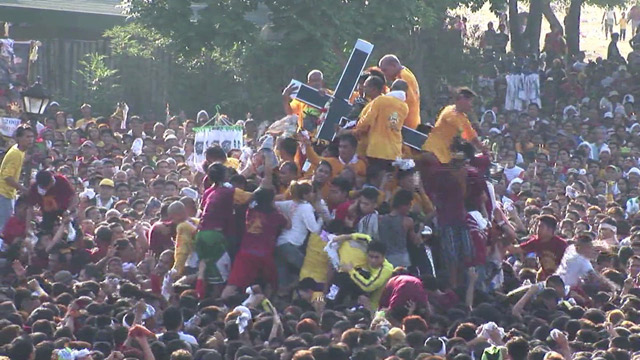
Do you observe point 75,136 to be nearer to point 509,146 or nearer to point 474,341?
point 509,146

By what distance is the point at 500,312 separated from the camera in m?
15.4

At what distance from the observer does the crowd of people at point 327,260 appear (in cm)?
1363

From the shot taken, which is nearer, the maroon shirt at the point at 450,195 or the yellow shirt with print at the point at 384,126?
the maroon shirt at the point at 450,195

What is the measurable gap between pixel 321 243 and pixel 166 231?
2.04 m

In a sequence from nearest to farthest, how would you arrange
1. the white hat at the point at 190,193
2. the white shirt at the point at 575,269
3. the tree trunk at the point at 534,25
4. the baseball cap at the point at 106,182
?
the white shirt at the point at 575,269 < the white hat at the point at 190,193 < the baseball cap at the point at 106,182 < the tree trunk at the point at 534,25

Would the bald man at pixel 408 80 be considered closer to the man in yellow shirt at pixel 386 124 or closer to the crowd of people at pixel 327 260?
the crowd of people at pixel 327 260

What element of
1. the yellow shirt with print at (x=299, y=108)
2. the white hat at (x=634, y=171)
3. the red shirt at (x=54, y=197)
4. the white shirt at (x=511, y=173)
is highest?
the yellow shirt with print at (x=299, y=108)

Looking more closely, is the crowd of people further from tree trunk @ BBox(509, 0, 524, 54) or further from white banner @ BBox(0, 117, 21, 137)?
tree trunk @ BBox(509, 0, 524, 54)

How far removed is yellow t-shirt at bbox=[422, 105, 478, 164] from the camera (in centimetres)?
1650

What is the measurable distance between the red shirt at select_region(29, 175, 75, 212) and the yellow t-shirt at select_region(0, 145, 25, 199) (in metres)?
0.59

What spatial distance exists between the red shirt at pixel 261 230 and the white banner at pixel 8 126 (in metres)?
8.97

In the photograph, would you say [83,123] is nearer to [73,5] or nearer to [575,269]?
[73,5]

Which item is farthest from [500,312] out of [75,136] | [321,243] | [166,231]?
[75,136]

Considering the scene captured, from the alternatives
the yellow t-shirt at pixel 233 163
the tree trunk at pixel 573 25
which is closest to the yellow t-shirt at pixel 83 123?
the yellow t-shirt at pixel 233 163
